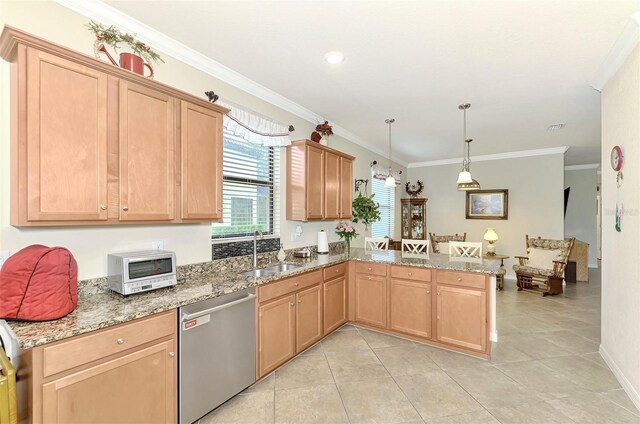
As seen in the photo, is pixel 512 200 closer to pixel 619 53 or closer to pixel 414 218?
pixel 414 218

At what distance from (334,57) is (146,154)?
174 cm

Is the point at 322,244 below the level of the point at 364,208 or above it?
below

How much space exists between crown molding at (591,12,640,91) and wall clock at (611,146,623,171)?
0.71 meters

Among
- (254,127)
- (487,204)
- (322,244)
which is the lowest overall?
(322,244)

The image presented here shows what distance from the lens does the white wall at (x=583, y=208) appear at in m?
7.76

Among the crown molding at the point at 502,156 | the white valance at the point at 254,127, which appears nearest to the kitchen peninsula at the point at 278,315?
the white valance at the point at 254,127

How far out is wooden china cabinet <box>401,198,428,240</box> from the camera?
23.7ft

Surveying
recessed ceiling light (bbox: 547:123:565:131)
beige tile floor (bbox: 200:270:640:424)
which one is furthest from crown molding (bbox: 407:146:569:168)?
beige tile floor (bbox: 200:270:640:424)

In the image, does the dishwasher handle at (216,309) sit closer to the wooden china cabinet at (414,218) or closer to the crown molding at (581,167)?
the wooden china cabinet at (414,218)

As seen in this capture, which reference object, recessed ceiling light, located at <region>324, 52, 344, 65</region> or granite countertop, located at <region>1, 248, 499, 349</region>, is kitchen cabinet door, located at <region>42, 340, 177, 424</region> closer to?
granite countertop, located at <region>1, 248, 499, 349</region>

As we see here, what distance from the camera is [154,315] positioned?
1721 mm

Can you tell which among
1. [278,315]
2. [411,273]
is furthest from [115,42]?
[411,273]

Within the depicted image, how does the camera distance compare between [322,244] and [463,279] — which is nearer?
[463,279]

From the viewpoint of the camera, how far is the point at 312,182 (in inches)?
143
